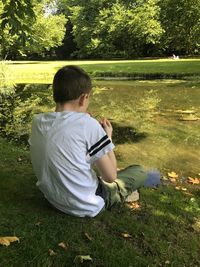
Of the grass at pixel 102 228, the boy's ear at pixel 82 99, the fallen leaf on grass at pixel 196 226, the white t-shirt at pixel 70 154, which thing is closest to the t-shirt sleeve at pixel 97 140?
the white t-shirt at pixel 70 154

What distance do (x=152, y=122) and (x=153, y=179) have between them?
5712 mm

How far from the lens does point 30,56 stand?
74.9 metres

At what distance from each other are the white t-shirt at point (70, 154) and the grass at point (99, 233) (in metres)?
0.24

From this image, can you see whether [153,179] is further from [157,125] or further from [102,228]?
[157,125]

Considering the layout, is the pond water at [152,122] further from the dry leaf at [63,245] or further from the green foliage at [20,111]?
the dry leaf at [63,245]

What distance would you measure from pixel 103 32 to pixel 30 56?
51.3 ft

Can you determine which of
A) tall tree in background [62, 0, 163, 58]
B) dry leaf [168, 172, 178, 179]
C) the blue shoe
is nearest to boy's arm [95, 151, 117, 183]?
the blue shoe

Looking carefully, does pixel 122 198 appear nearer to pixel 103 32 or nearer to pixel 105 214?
pixel 105 214

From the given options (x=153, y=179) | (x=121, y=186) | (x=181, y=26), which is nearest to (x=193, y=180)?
(x=153, y=179)

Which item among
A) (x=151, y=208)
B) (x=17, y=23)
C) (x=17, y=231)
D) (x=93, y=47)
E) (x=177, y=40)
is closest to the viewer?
(x=17, y=231)

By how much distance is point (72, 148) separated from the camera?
12.2 feet

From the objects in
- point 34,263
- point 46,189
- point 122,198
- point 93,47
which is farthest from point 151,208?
point 93,47

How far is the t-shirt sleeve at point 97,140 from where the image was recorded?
12.0 feet

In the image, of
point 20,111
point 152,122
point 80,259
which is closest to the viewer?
point 80,259
